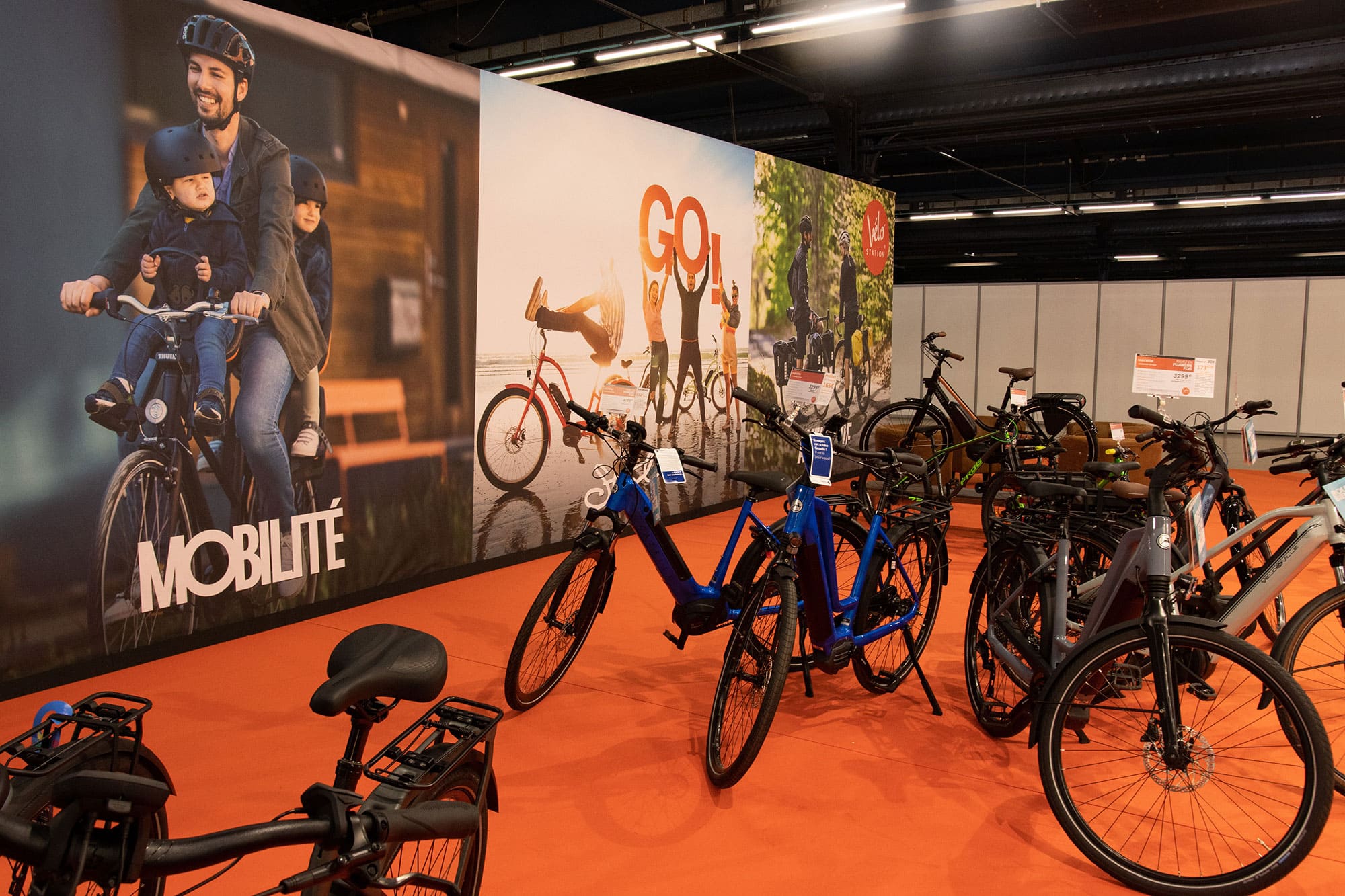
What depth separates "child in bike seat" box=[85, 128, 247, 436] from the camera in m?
3.82

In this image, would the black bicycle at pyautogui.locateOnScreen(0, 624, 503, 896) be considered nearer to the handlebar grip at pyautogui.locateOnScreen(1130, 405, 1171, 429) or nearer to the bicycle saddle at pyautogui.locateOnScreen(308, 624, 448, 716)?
the bicycle saddle at pyautogui.locateOnScreen(308, 624, 448, 716)

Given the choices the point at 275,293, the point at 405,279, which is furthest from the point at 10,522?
the point at 405,279

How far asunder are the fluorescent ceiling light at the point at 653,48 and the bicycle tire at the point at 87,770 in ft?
24.1

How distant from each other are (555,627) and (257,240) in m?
2.22

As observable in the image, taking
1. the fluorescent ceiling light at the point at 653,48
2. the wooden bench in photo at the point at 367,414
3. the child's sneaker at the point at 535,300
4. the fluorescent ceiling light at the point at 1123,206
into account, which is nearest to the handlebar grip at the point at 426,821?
the wooden bench in photo at the point at 367,414

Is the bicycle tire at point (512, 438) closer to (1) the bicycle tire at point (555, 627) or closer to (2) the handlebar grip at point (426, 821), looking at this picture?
(1) the bicycle tire at point (555, 627)

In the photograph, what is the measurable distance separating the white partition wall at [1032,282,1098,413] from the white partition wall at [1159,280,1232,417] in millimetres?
938

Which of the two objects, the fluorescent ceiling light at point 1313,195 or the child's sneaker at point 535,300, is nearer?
the child's sneaker at point 535,300

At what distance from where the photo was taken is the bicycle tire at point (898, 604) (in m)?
3.48

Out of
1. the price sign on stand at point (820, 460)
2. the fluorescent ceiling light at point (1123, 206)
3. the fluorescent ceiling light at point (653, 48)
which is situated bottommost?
the price sign on stand at point (820, 460)

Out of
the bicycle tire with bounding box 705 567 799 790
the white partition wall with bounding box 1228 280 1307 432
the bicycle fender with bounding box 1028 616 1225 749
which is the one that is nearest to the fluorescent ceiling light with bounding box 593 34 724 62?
the bicycle tire with bounding box 705 567 799 790

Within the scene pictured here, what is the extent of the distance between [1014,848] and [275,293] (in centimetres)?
364

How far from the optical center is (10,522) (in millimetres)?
3504

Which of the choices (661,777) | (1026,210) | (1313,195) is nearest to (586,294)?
(661,777)
